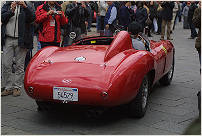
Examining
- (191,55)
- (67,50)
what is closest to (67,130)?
(67,50)

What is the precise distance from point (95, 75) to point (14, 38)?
2288 millimetres

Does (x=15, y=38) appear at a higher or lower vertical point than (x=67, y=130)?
higher

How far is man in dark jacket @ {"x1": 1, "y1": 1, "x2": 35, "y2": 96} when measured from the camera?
6352 mm

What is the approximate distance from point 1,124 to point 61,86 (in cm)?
97

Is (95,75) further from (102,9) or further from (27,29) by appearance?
(102,9)

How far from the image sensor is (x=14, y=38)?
6.40 meters

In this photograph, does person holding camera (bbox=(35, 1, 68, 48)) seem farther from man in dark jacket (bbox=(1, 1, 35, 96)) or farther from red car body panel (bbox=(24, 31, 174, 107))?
red car body panel (bbox=(24, 31, 174, 107))

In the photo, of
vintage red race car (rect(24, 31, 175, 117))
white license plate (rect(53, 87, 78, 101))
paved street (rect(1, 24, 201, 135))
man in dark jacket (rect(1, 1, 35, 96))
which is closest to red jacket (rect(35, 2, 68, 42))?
man in dark jacket (rect(1, 1, 35, 96))

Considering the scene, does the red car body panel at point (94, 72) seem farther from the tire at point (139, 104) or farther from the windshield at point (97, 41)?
the windshield at point (97, 41)

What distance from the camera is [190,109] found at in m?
5.65

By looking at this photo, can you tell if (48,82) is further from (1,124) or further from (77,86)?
(1,124)

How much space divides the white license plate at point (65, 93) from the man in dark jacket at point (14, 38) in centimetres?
196

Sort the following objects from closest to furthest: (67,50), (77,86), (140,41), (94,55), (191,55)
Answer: (77,86) → (94,55) → (67,50) → (140,41) → (191,55)

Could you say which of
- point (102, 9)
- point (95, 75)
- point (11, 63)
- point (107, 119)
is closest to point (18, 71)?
point (11, 63)
